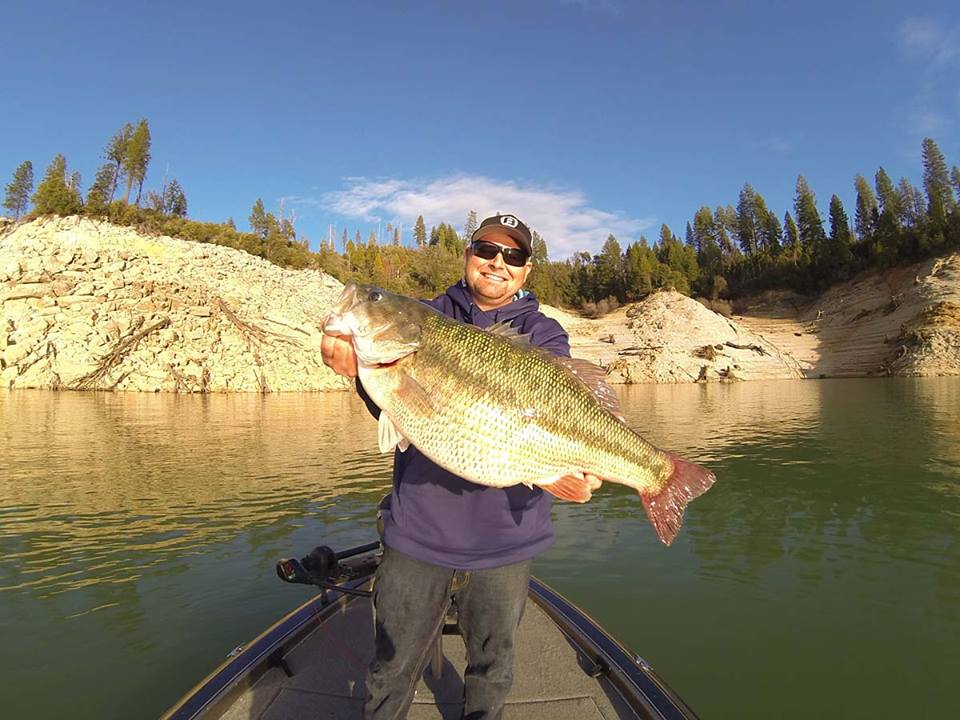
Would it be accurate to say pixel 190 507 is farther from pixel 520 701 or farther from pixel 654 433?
pixel 654 433

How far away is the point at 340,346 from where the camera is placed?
3.15m

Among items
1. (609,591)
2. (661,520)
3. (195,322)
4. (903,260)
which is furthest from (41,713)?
(903,260)

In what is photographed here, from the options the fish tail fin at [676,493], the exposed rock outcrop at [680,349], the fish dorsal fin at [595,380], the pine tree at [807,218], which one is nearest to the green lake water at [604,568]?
the fish tail fin at [676,493]

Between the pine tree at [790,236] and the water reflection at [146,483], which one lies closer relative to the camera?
the water reflection at [146,483]

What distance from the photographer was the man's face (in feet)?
11.4

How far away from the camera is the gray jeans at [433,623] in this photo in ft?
9.78

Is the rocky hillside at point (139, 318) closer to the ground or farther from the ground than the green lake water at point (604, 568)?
farther from the ground

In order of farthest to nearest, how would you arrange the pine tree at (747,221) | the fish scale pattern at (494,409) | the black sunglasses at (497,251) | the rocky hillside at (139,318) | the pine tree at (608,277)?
1. the pine tree at (747,221)
2. the pine tree at (608,277)
3. the rocky hillside at (139,318)
4. the black sunglasses at (497,251)
5. the fish scale pattern at (494,409)

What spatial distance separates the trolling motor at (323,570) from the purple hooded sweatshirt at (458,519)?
181 cm

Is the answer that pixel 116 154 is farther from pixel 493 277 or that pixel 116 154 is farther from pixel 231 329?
pixel 493 277

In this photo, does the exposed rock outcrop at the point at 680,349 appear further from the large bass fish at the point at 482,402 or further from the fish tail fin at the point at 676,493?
the large bass fish at the point at 482,402

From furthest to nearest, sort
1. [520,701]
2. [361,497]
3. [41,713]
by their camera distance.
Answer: [361,497] < [41,713] < [520,701]

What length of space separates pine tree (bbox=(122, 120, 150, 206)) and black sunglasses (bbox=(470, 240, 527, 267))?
80612 millimetres

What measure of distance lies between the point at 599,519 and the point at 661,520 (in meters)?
8.64
